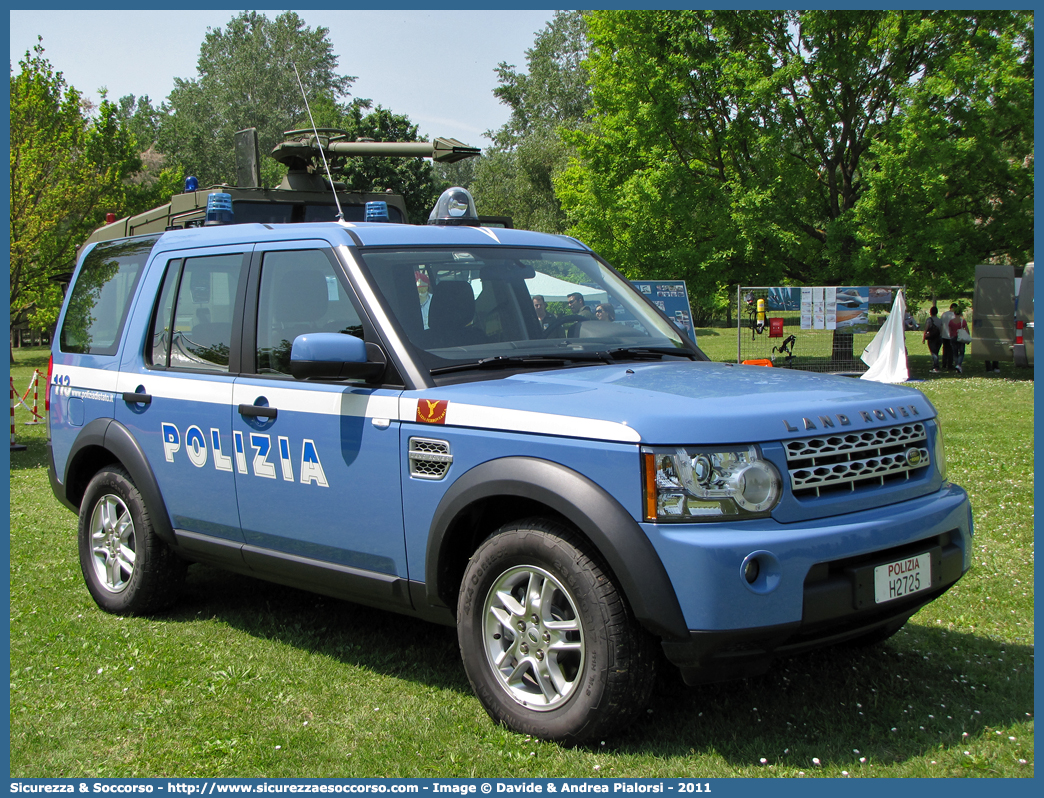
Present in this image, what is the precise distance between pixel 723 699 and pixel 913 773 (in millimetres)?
870

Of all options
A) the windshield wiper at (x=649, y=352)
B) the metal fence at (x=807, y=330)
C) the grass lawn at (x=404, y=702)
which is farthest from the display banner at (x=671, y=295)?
the windshield wiper at (x=649, y=352)

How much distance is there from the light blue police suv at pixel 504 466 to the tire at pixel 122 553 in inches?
0.7

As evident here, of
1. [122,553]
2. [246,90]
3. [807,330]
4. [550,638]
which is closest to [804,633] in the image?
[550,638]

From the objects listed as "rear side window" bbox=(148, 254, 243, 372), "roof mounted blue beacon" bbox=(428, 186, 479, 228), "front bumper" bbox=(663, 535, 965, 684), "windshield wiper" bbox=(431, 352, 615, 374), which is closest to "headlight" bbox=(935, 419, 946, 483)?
"front bumper" bbox=(663, 535, 965, 684)

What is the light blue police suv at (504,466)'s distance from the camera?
321 centimetres

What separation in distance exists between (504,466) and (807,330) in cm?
1838

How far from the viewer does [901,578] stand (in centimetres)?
347

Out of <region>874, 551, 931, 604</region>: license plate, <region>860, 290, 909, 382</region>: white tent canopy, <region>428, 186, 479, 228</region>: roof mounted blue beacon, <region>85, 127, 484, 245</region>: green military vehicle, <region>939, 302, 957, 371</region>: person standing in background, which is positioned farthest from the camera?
<region>939, 302, 957, 371</region>: person standing in background

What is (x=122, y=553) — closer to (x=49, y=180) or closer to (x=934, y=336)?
(x=934, y=336)

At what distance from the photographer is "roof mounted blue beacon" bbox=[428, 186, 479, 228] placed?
18.1 feet

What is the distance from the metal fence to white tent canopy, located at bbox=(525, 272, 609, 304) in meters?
16.3

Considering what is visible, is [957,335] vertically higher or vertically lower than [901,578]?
higher

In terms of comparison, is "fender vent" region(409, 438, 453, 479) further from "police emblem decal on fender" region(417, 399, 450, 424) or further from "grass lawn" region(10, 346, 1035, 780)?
"grass lawn" region(10, 346, 1035, 780)

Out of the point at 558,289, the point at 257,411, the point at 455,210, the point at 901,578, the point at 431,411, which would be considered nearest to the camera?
the point at 901,578
